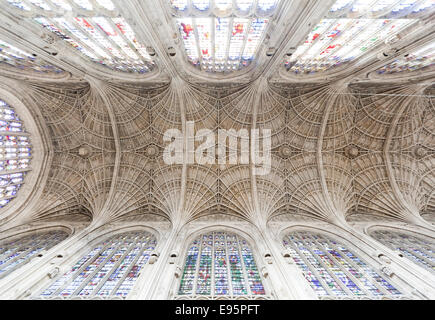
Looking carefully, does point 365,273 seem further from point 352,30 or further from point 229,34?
point 229,34

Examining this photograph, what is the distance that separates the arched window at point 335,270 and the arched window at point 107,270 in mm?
9522

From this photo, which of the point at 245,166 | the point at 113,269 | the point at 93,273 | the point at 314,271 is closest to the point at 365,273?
the point at 314,271

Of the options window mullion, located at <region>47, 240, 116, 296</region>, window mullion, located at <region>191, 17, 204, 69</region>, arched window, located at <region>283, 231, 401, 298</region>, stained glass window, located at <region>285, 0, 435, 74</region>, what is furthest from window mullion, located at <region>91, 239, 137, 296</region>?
stained glass window, located at <region>285, 0, 435, 74</region>

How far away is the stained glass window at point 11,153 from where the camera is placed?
13.9 metres

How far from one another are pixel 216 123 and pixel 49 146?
14.3 m

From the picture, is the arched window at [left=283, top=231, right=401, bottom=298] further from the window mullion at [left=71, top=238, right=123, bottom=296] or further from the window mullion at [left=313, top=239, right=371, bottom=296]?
the window mullion at [left=71, top=238, right=123, bottom=296]

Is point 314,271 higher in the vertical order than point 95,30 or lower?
lower

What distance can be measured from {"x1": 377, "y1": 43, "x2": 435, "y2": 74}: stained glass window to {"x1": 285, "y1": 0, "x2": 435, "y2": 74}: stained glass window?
2544mm

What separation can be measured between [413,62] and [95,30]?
18.6 meters

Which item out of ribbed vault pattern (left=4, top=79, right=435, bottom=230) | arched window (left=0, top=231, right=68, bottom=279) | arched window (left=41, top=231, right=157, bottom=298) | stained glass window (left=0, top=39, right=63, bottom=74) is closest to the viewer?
arched window (left=41, top=231, right=157, bottom=298)

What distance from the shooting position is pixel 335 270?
11.4 metres

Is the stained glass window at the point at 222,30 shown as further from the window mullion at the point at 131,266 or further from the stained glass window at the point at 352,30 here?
the window mullion at the point at 131,266

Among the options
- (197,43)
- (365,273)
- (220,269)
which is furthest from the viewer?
(197,43)

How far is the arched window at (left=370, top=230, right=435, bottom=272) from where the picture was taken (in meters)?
11.9
